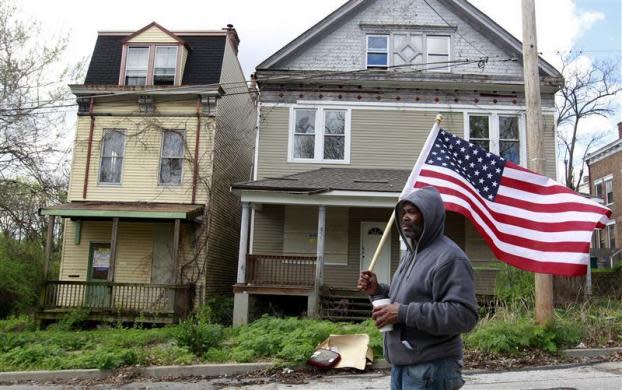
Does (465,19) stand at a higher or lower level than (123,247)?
higher

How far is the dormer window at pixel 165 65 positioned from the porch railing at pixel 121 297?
6407 millimetres

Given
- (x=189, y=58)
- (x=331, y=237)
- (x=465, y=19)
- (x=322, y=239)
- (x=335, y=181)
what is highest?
(x=465, y=19)

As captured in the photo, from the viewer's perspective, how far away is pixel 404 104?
53.0 feet

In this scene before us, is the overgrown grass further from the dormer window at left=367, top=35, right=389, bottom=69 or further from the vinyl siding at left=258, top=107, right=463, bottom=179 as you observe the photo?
the dormer window at left=367, top=35, right=389, bottom=69

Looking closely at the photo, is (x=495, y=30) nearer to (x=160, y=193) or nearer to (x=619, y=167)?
(x=160, y=193)

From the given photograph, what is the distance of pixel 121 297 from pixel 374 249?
7245mm

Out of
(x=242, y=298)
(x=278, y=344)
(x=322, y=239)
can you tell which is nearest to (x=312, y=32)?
(x=322, y=239)

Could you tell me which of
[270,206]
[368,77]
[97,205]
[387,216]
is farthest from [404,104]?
[97,205]

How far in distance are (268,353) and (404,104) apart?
33.1 ft

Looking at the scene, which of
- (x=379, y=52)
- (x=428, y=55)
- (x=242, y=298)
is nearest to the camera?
(x=242, y=298)

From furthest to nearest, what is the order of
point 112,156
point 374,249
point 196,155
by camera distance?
1. point 112,156
2. point 196,155
3. point 374,249

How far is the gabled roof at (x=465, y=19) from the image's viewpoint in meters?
16.2

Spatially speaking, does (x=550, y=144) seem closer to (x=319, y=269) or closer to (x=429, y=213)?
(x=319, y=269)

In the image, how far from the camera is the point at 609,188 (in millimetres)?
28453
